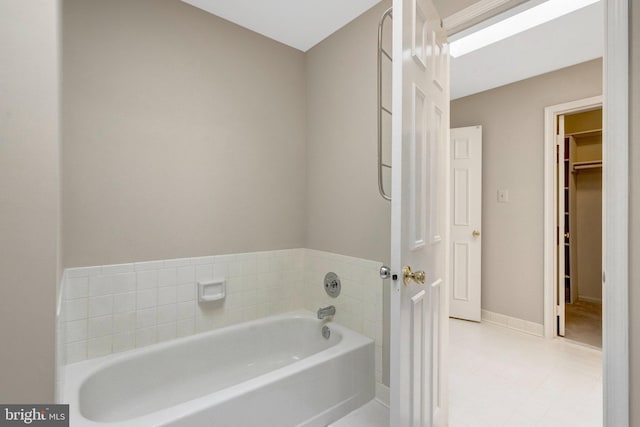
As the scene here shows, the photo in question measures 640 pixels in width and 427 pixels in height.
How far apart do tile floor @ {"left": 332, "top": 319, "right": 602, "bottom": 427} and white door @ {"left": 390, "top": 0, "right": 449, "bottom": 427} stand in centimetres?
42

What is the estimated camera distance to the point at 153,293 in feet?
5.90

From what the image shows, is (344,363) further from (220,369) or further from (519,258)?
(519,258)

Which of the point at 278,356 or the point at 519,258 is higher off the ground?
the point at 519,258

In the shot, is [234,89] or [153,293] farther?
[234,89]

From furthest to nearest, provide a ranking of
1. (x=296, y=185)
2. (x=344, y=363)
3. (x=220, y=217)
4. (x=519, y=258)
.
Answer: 1. (x=519, y=258)
2. (x=296, y=185)
3. (x=220, y=217)
4. (x=344, y=363)

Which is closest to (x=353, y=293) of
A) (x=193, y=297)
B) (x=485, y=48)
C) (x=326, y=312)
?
(x=326, y=312)

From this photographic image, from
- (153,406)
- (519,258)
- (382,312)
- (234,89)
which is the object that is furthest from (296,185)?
(519,258)

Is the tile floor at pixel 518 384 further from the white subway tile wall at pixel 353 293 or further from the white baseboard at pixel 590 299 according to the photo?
the white baseboard at pixel 590 299

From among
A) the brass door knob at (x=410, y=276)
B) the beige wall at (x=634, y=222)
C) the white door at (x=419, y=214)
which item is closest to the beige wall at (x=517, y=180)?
the white door at (x=419, y=214)

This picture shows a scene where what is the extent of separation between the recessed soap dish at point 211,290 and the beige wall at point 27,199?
1051mm

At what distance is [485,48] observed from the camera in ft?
7.92

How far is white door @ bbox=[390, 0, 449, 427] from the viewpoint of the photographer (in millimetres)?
1073

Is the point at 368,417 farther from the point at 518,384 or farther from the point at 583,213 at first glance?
the point at 583,213

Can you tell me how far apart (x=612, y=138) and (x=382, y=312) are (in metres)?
1.37
